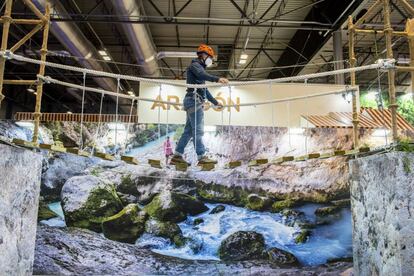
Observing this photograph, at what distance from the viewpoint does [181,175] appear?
742 centimetres

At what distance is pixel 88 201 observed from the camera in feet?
23.6

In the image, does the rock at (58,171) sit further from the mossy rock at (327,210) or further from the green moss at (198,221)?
the mossy rock at (327,210)

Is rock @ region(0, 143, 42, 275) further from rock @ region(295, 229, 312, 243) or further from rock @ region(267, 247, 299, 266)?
rock @ region(295, 229, 312, 243)

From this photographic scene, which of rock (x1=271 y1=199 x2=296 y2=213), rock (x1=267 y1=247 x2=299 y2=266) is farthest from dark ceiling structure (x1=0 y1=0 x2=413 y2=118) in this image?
rock (x1=267 y1=247 x2=299 y2=266)

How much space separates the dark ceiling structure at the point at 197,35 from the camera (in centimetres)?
826

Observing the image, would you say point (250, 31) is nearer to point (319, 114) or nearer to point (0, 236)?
point (319, 114)

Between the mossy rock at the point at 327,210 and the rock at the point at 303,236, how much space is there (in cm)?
40

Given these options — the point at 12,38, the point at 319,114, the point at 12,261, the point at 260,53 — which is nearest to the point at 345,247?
the point at 319,114

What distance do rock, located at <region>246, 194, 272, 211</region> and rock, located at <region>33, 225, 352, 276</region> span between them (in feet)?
3.23

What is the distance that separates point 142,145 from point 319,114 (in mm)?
4247

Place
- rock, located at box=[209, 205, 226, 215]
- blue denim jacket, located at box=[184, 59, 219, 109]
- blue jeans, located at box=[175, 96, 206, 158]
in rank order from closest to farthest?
1. blue denim jacket, located at box=[184, 59, 219, 109]
2. blue jeans, located at box=[175, 96, 206, 158]
3. rock, located at box=[209, 205, 226, 215]

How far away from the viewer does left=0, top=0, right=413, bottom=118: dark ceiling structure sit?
8.26 meters

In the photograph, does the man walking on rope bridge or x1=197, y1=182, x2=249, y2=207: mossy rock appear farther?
x1=197, y1=182, x2=249, y2=207: mossy rock

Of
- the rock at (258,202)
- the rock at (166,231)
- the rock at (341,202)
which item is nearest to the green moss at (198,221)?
the rock at (166,231)
